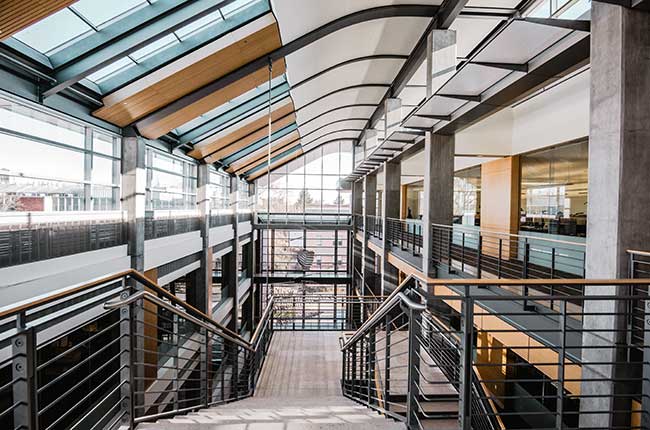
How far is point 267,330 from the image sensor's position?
30.1ft

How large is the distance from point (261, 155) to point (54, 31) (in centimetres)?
1087

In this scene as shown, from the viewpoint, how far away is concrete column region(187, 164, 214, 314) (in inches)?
420

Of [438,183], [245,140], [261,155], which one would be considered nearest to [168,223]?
[245,140]

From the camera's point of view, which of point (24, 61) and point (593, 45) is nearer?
point (593, 45)

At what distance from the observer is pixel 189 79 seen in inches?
229

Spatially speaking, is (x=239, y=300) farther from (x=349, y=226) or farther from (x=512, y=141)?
(x=512, y=141)

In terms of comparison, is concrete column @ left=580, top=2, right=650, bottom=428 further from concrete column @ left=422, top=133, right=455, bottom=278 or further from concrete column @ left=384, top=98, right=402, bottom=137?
concrete column @ left=384, top=98, right=402, bottom=137

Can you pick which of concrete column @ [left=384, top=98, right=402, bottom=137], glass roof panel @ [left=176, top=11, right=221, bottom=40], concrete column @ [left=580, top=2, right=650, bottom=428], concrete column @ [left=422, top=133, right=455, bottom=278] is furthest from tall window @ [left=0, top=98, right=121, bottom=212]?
concrete column @ [left=384, top=98, right=402, bottom=137]

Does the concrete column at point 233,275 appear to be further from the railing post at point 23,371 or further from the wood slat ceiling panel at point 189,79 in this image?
the railing post at point 23,371

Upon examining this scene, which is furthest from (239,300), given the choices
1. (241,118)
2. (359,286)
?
(241,118)

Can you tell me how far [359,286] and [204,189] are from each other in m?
7.83

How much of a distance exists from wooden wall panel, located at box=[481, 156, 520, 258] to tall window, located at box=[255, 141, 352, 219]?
10328mm

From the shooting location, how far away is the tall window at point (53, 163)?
435cm

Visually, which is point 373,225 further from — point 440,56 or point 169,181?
point 440,56
